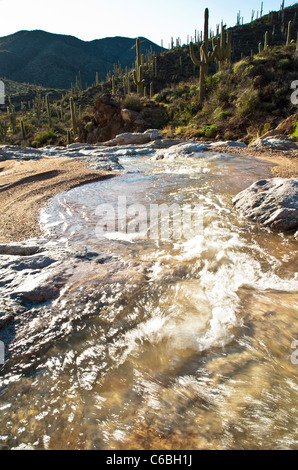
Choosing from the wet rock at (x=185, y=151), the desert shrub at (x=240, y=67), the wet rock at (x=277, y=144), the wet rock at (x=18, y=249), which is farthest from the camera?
the desert shrub at (x=240, y=67)

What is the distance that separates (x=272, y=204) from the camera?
3395mm

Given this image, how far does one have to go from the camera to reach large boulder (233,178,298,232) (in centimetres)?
315

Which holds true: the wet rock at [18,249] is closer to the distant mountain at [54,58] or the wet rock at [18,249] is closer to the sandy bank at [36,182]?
the sandy bank at [36,182]

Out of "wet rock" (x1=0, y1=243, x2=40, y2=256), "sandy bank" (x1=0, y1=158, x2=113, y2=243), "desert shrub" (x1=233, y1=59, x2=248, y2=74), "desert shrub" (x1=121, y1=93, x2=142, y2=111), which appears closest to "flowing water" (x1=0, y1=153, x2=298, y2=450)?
"wet rock" (x1=0, y1=243, x2=40, y2=256)

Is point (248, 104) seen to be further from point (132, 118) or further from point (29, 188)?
point (29, 188)

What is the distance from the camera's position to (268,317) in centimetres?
182

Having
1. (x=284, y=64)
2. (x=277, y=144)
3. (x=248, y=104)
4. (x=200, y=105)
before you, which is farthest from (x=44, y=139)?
(x=277, y=144)

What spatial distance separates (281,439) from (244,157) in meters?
7.13

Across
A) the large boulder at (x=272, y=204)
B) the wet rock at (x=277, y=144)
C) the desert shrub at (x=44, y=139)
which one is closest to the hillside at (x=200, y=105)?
the desert shrub at (x=44, y=139)

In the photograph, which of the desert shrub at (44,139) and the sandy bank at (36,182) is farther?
the desert shrub at (44,139)

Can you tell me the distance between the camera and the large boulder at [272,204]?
124 inches

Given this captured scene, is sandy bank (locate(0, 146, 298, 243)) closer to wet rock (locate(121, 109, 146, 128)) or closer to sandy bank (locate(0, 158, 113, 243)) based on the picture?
sandy bank (locate(0, 158, 113, 243))

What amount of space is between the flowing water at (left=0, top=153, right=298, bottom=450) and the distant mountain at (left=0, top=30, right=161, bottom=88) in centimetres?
7479

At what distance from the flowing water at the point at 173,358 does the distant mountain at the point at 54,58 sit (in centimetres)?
7479
